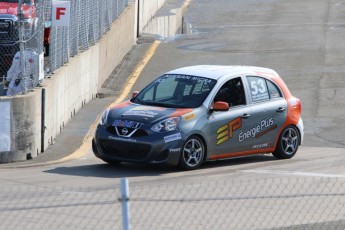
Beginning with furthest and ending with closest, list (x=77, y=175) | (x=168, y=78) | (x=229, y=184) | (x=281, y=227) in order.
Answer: (x=168, y=78) < (x=77, y=175) < (x=229, y=184) < (x=281, y=227)

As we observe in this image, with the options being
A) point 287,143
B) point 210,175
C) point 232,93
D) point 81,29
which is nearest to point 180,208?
point 210,175

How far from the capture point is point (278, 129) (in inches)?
610

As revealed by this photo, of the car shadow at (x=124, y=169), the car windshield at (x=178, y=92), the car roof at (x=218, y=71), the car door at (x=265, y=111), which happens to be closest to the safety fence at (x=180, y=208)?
the car shadow at (x=124, y=169)

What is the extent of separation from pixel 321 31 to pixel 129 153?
19252 millimetres

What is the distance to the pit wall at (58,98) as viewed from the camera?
49.7 feet

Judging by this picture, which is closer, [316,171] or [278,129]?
[316,171]

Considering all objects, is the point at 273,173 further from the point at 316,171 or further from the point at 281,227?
the point at 281,227

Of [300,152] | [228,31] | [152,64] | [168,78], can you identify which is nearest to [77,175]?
[168,78]

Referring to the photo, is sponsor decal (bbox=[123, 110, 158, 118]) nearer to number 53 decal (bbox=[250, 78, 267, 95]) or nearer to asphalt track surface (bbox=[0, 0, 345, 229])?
asphalt track surface (bbox=[0, 0, 345, 229])

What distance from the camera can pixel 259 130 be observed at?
15.2m

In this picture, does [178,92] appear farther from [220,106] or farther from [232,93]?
[232,93]

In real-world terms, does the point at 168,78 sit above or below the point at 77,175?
above

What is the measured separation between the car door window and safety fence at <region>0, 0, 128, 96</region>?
3333mm

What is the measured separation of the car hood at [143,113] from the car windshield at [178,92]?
25 centimetres
